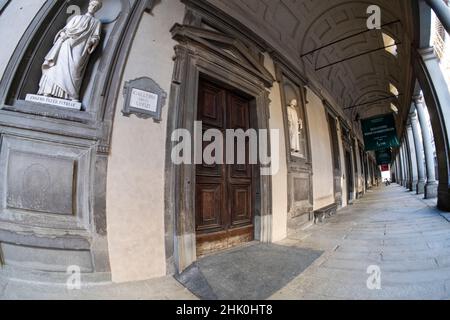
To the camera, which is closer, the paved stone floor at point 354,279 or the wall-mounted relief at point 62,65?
the paved stone floor at point 354,279

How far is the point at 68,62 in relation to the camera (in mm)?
2578

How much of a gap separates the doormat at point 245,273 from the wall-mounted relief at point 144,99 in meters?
1.97

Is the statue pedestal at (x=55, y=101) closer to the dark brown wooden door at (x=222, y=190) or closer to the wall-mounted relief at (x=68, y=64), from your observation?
the wall-mounted relief at (x=68, y=64)

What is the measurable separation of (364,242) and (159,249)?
3.32 m

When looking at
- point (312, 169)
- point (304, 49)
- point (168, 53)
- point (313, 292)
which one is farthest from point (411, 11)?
point (313, 292)

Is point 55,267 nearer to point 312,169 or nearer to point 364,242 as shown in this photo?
point 364,242

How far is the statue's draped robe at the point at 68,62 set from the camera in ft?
8.34

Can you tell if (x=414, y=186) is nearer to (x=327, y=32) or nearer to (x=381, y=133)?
(x=381, y=133)

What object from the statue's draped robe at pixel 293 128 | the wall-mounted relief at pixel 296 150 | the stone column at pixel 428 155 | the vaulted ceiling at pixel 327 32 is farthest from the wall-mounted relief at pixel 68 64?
the stone column at pixel 428 155

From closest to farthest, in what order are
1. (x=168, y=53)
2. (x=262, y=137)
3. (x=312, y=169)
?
(x=168, y=53)
(x=262, y=137)
(x=312, y=169)

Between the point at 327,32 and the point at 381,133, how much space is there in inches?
256

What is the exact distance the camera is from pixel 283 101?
5293 mm

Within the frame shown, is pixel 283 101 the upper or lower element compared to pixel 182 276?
upper

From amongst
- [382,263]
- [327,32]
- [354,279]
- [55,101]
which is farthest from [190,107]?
[327,32]
